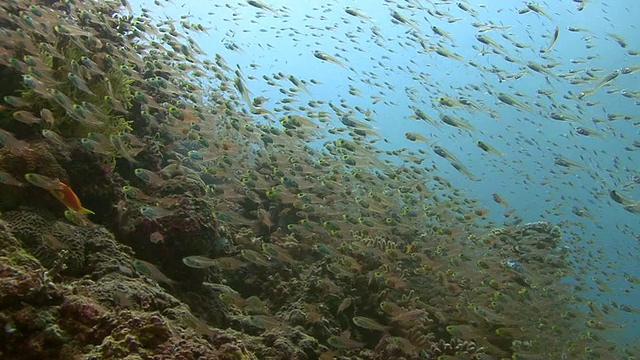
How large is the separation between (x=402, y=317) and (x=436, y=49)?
8.44 m

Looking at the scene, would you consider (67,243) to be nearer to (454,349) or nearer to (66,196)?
(66,196)

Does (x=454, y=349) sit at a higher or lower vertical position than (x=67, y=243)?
lower

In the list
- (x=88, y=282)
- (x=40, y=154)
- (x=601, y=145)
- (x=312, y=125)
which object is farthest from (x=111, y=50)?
(x=601, y=145)

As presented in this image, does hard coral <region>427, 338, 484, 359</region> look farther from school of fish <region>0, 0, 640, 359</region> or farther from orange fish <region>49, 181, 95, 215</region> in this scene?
orange fish <region>49, 181, 95, 215</region>

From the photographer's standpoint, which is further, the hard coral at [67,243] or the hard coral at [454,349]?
the hard coral at [454,349]

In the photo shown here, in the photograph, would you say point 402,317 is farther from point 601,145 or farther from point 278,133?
point 601,145

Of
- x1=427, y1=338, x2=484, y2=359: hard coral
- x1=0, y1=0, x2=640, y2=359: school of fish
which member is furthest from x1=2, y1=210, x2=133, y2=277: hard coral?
x1=427, y1=338, x2=484, y2=359: hard coral

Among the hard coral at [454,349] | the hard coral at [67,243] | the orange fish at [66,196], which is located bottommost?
the hard coral at [454,349]

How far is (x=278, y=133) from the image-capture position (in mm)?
10594

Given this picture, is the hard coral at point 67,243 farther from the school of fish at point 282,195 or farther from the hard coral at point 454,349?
the hard coral at point 454,349

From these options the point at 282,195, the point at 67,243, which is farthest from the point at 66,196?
the point at 282,195

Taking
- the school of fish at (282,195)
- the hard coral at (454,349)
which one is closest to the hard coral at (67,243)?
the school of fish at (282,195)

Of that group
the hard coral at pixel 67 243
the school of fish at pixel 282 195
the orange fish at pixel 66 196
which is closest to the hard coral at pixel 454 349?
the school of fish at pixel 282 195

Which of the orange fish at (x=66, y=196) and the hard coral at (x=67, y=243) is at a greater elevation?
the orange fish at (x=66, y=196)
